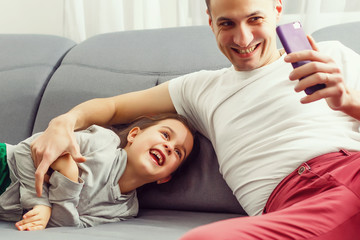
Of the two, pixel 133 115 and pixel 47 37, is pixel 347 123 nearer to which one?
pixel 133 115

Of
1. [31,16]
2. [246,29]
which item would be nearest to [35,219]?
[246,29]

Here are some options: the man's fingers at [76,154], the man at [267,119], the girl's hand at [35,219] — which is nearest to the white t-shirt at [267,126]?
the man at [267,119]

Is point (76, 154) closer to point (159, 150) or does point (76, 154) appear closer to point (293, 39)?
point (159, 150)

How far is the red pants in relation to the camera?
81cm

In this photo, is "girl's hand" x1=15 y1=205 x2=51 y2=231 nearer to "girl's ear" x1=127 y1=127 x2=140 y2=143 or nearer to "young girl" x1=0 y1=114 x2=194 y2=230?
"young girl" x1=0 y1=114 x2=194 y2=230

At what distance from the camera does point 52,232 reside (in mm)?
1149

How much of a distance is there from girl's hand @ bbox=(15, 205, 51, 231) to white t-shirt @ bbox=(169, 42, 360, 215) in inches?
20.0

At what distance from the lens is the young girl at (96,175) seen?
1.23 m

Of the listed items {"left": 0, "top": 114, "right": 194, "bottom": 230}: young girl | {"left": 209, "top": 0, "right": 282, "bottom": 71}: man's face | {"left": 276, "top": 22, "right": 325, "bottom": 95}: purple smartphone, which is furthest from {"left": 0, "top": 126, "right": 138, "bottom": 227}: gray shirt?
{"left": 276, "top": 22, "right": 325, "bottom": 95}: purple smartphone

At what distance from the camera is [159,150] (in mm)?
1363

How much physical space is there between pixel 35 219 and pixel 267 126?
0.66 metres

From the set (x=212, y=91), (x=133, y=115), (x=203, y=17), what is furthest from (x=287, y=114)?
(x=203, y=17)

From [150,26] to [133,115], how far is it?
28.2 inches

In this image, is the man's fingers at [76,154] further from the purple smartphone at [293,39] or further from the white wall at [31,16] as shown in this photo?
the white wall at [31,16]
